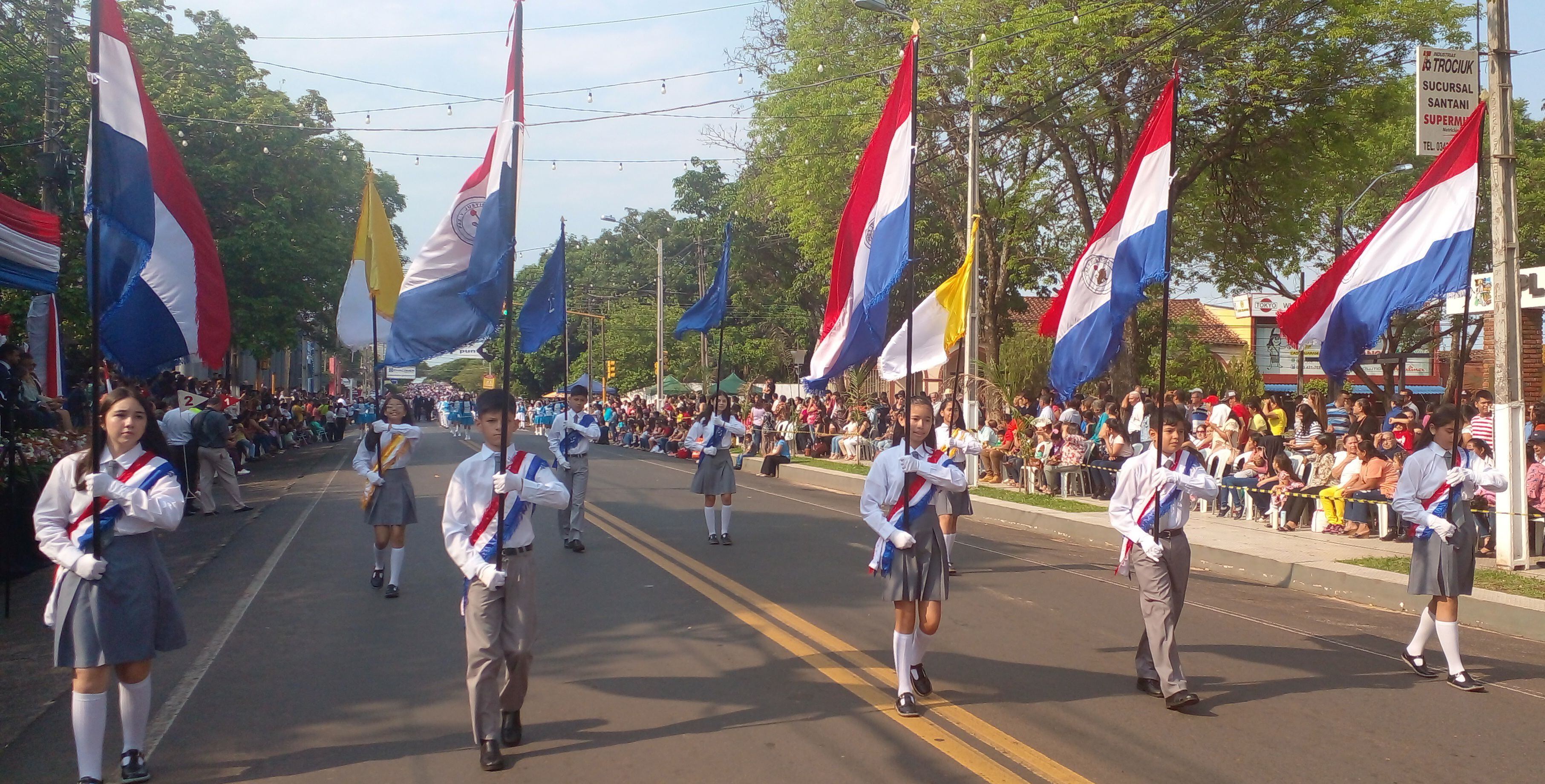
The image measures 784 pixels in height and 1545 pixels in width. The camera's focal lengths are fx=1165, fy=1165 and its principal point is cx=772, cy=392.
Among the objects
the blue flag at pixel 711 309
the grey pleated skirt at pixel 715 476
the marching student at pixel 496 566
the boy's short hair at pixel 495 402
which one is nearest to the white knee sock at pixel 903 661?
the marching student at pixel 496 566

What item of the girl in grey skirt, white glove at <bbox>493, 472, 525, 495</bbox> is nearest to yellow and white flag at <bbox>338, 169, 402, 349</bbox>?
the girl in grey skirt

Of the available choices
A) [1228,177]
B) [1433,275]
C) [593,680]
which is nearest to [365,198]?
[593,680]

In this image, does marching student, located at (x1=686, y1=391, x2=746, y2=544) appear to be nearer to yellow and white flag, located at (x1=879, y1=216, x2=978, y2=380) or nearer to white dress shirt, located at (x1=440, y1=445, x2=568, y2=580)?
yellow and white flag, located at (x1=879, y1=216, x2=978, y2=380)

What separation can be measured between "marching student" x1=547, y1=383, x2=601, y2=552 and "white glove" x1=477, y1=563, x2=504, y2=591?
6835 mm

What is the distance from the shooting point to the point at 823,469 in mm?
24609

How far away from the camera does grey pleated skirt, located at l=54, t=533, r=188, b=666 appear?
16.5ft

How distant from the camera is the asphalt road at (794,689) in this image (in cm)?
545

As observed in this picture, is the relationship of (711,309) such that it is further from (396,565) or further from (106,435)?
(106,435)

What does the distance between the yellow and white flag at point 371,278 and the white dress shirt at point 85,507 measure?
4.61 m

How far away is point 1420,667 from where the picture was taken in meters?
7.23

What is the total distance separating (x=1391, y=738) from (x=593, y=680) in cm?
432

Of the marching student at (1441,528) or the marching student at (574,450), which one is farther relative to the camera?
the marching student at (574,450)

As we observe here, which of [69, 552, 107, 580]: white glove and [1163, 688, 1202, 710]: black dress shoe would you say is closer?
[69, 552, 107, 580]: white glove

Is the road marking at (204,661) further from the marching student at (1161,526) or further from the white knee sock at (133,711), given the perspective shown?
the marching student at (1161,526)
